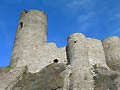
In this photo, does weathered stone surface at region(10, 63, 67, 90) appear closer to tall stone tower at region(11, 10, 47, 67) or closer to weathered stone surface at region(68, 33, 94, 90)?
weathered stone surface at region(68, 33, 94, 90)

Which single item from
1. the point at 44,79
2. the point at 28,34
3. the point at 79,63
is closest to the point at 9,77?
the point at 44,79

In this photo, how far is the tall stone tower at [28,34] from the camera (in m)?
23.2

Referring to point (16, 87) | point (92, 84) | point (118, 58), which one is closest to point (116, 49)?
point (118, 58)

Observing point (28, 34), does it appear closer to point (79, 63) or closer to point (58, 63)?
point (58, 63)

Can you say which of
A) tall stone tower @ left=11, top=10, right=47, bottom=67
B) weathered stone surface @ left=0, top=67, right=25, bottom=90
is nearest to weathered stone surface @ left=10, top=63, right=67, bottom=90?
weathered stone surface @ left=0, top=67, right=25, bottom=90

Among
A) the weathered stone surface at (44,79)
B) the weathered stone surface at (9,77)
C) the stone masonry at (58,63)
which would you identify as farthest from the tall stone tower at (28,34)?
the weathered stone surface at (44,79)

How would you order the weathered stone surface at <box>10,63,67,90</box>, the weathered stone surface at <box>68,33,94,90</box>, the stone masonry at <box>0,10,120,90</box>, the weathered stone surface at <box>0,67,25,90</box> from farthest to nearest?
the weathered stone surface at <box>0,67,25,90</box>, the weathered stone surface at <box>10,63,67,90</box>, the stone masonry at <box>0,10,120,90</box>, the weathered stone surface at <box>68,33,94,90</box>

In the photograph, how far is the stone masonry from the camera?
65.0 ft

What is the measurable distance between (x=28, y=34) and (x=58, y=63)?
4799 mm

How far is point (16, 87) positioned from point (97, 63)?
7.61 m

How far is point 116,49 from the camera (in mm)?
23500

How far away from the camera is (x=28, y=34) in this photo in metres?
24.6

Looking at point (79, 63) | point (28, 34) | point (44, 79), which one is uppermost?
point (28, 34)

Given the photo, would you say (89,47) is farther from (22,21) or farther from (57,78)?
(22,21)
